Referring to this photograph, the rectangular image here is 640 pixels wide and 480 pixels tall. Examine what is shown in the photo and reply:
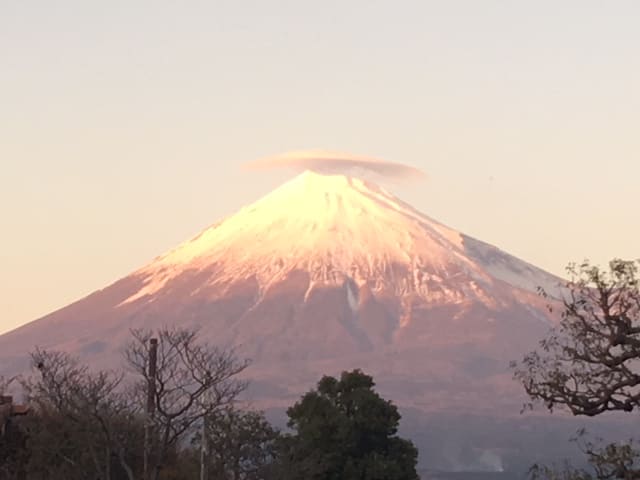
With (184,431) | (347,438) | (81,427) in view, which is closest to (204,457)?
(81,427)

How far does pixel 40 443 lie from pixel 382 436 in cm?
2471

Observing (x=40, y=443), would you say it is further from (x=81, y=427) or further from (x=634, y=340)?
(x=634, y=340)

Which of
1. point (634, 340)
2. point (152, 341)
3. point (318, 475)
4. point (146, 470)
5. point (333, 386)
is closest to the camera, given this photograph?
point (634, 340)

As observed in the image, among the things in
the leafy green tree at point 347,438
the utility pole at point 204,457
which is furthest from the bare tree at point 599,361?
the leafy green tree at point 347,438

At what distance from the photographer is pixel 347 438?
3009 inches

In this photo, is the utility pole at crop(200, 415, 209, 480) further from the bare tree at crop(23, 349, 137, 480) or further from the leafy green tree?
the leafy green tree

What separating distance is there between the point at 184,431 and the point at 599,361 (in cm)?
2941

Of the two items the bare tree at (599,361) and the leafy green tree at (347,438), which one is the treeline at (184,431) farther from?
the bare tree at (599,361)

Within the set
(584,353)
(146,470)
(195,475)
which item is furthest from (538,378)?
(195,475)

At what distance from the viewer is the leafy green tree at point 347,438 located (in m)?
75.0

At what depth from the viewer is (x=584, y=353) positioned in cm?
2745

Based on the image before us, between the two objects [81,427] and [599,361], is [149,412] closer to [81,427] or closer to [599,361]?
[81,427]

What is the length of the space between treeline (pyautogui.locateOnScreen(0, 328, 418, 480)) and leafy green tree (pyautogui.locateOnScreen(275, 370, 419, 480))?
5 cm

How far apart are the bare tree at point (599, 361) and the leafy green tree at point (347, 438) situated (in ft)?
151
